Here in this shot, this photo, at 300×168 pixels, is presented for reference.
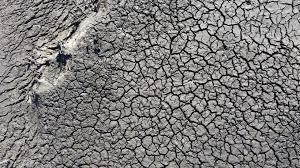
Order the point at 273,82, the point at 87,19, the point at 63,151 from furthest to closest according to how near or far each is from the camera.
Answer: the point at 87,19 < the point at 63,151 < the point at 273,82

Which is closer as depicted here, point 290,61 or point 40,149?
point 290,61

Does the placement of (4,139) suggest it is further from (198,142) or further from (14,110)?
(198,142)

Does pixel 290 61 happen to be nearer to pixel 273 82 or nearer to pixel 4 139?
pixel 273 82

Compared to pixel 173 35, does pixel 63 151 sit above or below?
below

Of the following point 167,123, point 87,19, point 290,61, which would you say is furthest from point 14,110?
point 290,61

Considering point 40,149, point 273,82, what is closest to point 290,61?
point 273,82

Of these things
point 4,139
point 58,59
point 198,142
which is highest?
point 58,59

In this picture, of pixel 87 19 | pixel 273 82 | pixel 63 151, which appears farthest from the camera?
pixel 87 19
